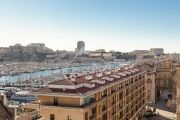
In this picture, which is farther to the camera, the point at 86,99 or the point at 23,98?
the point at 23,98

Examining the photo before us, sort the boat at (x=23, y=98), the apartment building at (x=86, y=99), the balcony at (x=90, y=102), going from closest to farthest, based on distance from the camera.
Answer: the apartment building at (x=86, y=99) → the balcony at (x=90, y=102) → the boat at (x=23, y=98)

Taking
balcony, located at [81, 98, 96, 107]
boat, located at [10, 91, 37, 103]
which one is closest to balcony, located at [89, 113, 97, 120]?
balcony, located at [81, 98, 96, 107]

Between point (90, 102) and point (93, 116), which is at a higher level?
point (90, 102)

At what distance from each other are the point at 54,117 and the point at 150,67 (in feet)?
241

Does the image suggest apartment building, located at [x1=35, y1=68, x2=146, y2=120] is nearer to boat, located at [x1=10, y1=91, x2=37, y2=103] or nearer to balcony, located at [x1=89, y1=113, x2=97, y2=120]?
balcony, located at [x1=89, y1=113, x2=97, y2=120]

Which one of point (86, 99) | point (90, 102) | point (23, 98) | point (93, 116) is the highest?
point (86, 99)

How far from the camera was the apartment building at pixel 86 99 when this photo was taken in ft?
166

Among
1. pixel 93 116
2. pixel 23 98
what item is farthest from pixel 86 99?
pixel 23 98

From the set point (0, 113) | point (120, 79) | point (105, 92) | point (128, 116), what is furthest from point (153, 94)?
point (0, 113)

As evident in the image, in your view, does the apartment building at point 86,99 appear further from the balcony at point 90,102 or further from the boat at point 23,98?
the boat at point 23,98

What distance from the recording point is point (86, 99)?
52406mm

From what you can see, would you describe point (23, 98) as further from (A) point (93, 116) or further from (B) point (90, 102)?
(B) point (90, 102)

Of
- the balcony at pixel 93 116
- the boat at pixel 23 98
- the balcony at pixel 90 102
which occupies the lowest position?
the boat at pixel 23 98

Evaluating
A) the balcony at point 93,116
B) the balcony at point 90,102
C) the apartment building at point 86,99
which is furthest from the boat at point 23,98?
the balcony at point 90,102
